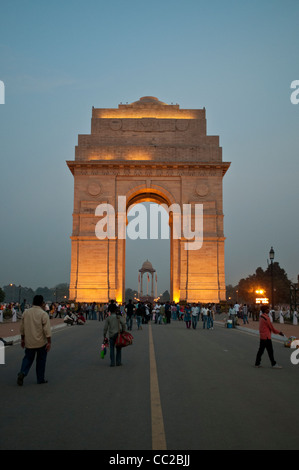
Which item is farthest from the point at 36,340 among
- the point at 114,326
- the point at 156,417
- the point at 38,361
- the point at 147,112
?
the point at 147,112

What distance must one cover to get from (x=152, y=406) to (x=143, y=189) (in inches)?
1592

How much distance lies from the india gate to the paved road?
3297 cm

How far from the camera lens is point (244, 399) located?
6715mm

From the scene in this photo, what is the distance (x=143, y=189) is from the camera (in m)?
46.1

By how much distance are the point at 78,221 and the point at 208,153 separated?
14.4m

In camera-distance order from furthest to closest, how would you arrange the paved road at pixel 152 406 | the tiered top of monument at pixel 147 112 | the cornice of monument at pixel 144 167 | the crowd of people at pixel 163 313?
the tiered top of monument at pixel 147 112, the cornice of monument at pixel 144 167, the crowd of people at pixel 163 313, the paved road at pixel 152 406

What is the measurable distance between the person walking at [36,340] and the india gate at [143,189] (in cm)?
3547

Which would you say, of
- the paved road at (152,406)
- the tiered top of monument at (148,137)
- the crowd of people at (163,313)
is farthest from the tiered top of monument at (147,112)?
the paved road at (152,406)

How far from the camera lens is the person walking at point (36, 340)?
7879mm

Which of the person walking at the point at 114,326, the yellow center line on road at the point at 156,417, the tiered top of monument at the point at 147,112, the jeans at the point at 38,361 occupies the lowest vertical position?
the yellow center line on road at the point at 156,417

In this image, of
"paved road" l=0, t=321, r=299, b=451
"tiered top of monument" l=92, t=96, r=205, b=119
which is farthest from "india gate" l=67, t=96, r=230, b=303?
"paved road" l=0, t=321, r=299, b=451

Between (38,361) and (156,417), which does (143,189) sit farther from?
(156,417)

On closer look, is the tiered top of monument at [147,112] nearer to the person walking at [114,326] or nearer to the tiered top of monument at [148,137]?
the tiered top of monument at [148,137]
